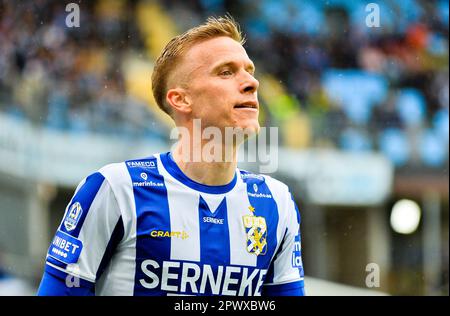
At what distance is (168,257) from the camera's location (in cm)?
230

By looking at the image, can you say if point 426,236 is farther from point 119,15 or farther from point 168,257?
point 168,257

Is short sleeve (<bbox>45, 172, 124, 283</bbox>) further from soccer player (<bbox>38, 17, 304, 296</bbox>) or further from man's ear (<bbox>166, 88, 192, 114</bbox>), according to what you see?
man's ear (<bbox>166, 88, 192, 114</bbox>)

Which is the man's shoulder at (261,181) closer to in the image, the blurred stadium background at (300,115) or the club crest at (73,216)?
the club crest at (73,216)

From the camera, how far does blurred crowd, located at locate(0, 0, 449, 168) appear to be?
8430mm

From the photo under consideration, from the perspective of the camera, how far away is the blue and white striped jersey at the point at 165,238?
226 cm

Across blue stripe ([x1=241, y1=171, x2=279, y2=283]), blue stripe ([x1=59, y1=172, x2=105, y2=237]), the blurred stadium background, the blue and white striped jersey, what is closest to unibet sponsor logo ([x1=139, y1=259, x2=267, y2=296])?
the blue and white striped jersey

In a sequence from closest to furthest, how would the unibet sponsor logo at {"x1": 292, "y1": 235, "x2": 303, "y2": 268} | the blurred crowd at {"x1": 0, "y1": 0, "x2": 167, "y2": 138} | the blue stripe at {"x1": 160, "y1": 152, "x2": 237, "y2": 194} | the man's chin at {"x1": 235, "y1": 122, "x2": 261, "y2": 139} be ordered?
the man's chin at {"x1": 235, "y1": 122, "x2": 261, "y2": 139} → the blue stripe at {"x1": 160, "y1": 152, "x2": 237, "y2": 194} → the unibet sponsor logo at {"x1": 292, "y1": 235, "x2": 303, "y2": 268} → the blurred crowd at {"x1": 0, "y1": 0, "x2": 167, "y2": 138}

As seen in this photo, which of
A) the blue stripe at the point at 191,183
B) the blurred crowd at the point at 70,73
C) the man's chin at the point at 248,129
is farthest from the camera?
the blurred crowd at the point at 70,73

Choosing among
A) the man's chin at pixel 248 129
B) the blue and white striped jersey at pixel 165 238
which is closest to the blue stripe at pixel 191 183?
the blue and white striped jersey at pixel 165 238

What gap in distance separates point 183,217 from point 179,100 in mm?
414

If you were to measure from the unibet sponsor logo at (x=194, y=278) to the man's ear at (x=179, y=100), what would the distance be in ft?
1.77

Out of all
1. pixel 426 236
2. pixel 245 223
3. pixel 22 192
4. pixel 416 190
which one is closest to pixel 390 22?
pixel 416 190

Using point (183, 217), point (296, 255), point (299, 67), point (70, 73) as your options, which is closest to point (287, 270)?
point (296, 255)

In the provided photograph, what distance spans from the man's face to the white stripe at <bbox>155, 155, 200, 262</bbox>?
9.2 inches
